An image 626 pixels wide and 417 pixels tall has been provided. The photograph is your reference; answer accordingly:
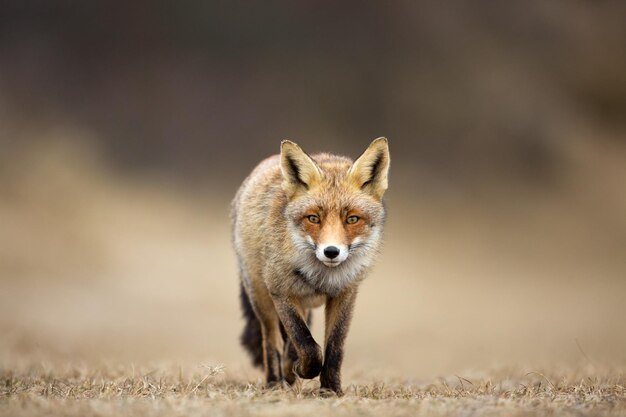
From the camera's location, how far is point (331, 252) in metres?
5.91

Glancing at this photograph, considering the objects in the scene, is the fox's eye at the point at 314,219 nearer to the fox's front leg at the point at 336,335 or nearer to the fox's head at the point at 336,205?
the fox's head at the point at 336,205

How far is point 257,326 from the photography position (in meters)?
8.01

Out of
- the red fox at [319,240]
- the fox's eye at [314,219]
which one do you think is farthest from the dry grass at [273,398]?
the fox's eye at [314,219]

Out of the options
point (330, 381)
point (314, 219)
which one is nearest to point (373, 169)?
point (314, 219)

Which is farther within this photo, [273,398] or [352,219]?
[352,219]

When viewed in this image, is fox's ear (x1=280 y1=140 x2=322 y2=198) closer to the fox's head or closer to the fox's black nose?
the fox's head

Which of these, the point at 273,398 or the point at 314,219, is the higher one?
the point at 314,219

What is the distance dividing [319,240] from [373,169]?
0.90m

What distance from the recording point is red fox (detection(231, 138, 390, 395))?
243 inches

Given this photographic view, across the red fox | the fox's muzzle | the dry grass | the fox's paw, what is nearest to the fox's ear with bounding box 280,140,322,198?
the red fox

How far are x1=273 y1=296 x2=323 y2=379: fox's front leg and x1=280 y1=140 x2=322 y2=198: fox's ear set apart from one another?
927 mm

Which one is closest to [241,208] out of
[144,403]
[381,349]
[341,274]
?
[341,274]

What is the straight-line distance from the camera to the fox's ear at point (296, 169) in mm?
6438

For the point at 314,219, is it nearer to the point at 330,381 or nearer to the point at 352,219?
the point at 352,219
